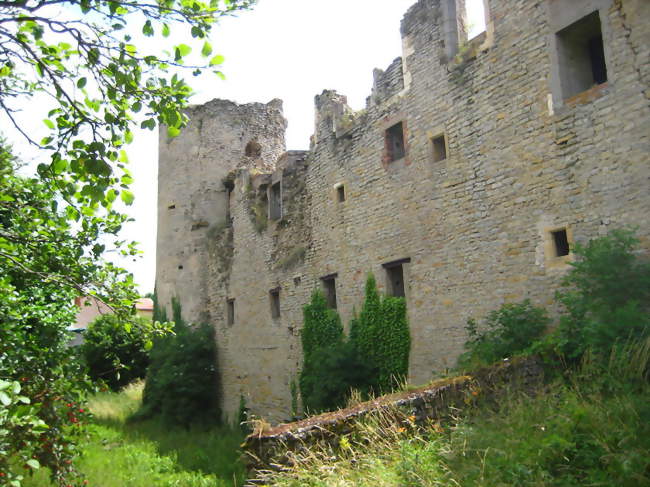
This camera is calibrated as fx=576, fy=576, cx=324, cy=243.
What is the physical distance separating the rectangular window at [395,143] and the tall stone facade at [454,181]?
0.09 feet

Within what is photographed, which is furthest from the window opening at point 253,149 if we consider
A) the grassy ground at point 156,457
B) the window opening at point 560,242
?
the window opening at point 560,242

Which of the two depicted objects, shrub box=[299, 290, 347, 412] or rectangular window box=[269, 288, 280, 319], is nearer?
shrub box=[299, 290, 347, 412]

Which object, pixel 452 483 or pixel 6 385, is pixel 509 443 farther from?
pixel 6 385

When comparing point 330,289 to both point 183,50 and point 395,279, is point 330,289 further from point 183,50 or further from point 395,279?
point 183,50

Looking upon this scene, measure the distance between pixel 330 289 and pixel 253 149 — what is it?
26.4 ft

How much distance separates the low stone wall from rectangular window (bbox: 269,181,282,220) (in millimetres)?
9219

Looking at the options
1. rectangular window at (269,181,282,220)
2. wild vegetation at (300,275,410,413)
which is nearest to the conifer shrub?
wild vegetation at (300,275,410,413)

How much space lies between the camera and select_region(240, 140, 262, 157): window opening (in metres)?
19.4

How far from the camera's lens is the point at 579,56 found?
27.2 ft

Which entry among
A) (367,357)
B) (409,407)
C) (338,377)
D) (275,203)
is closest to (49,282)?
(409,407)

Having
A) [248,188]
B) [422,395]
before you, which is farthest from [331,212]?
[422,395]

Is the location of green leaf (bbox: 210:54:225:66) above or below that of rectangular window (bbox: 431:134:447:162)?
below

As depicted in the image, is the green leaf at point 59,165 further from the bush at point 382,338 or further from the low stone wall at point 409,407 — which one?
the bush at point 382,338

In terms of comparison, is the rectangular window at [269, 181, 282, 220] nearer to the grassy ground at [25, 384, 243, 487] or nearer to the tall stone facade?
the tall stone facade
